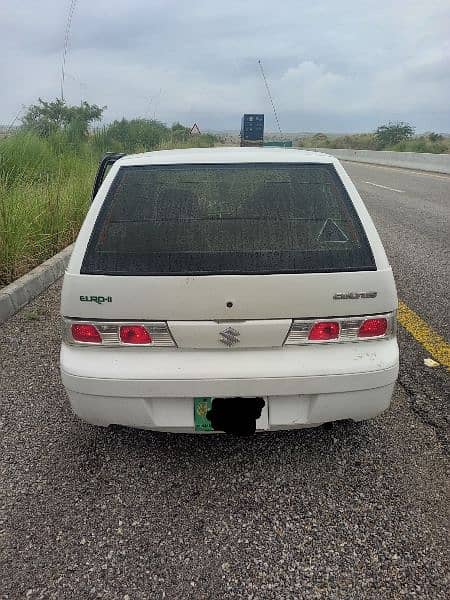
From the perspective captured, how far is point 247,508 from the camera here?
7.50 ft

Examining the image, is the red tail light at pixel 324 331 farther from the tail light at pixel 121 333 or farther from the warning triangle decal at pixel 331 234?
the tail light at pixel 121 333

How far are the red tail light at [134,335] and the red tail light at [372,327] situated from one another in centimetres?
95

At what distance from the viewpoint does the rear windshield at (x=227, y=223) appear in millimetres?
2229

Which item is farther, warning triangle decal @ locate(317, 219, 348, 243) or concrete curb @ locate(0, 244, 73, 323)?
concrete curb @ locate(0, 244, 73, 323)

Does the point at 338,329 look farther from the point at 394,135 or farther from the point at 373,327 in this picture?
the point at 394,135

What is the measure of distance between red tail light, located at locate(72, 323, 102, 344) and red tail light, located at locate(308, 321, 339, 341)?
37.2 inches

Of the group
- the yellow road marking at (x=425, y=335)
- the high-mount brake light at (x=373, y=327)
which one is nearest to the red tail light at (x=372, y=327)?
the high-mount brake light at (x=373, y=327)

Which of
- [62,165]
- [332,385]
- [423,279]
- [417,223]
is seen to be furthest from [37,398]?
[417,223]

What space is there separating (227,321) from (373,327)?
0.67m

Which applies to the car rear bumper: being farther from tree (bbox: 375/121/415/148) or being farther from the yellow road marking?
tree (bbox: 375/121/415/148)

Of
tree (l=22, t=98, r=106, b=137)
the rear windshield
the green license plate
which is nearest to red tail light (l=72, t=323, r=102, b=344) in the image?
the rear windshield

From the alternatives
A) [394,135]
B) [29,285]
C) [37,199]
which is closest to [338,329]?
[29,285]

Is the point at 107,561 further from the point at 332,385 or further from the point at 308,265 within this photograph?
the point at 308,265

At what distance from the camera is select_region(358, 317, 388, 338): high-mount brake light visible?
7.52ft
